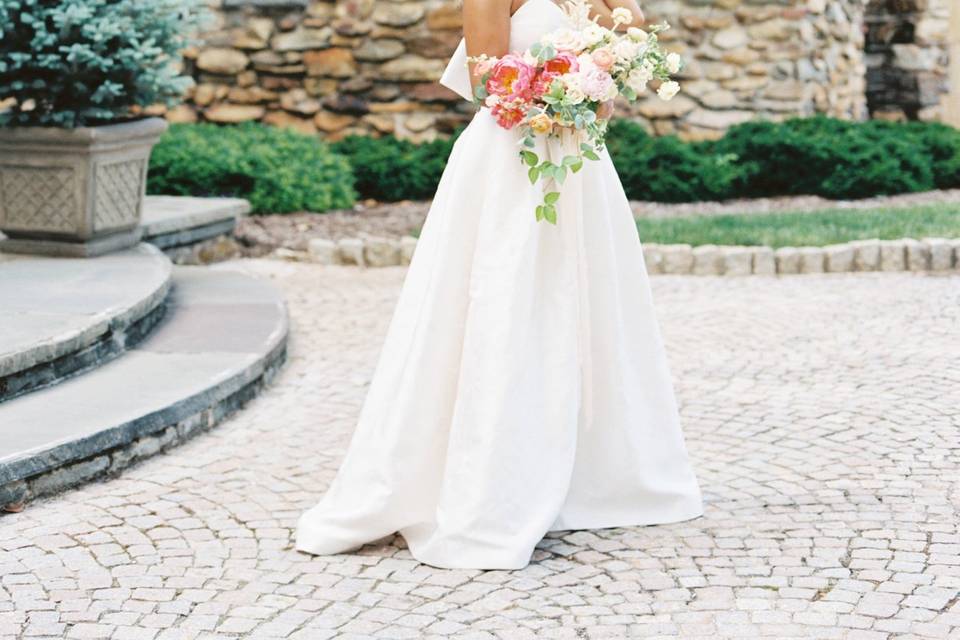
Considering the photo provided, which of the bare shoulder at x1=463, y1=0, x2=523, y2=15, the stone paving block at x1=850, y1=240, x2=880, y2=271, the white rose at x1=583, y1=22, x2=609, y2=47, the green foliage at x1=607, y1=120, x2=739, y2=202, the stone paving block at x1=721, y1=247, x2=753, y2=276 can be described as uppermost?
the bare shoulder at x1=463, y1=0, x2=523, y2=15

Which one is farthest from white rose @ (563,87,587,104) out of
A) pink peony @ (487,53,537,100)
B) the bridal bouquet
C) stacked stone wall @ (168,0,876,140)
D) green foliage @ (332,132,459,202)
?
stacked stone wall @ (168,0,876,140)

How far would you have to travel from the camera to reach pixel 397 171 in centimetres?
1119

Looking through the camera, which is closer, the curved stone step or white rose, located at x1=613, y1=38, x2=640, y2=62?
white rose, located at x1=613, y1=38, x2=640, y2=62

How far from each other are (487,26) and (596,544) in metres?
1.57

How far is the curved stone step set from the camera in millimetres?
5465

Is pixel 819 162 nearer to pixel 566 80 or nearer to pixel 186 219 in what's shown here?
pixel 186 219

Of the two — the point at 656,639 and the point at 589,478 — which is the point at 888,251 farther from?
the point at 656,639

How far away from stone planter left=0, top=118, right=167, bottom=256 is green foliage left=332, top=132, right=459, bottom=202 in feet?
12.2

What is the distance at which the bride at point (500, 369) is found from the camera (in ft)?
13.3

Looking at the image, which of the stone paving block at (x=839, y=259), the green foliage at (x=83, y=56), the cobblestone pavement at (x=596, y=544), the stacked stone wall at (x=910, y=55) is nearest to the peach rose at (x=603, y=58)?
the cobblestone pavement at (x=596, y=544)

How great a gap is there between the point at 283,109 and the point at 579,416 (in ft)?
27.3

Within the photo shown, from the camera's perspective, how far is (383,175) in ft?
36.4

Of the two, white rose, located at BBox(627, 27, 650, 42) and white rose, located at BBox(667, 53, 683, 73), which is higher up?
white rose, located at BBox(627, 27, 650, 42)

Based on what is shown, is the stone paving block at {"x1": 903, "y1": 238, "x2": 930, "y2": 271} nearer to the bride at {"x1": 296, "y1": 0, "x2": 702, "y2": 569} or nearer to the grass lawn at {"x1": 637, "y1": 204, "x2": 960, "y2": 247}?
the grass lawn at {"x1": 637, "y1": 204, "x2": 960, "y2": 247}
